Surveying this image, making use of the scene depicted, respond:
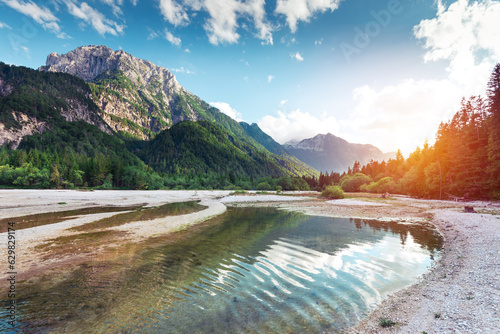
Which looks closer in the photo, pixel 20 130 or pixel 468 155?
pixel 468 155

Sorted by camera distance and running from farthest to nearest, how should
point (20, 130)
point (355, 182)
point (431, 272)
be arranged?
point (20, 130) → point (355, 182) → point (431, 272)

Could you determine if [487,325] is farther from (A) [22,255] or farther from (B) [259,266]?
(A) [22,255]

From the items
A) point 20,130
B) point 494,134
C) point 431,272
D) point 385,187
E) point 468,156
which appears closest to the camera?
point 431,272

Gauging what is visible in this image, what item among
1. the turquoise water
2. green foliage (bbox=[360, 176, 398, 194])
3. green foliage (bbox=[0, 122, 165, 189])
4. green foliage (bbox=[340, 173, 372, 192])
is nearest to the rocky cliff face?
green foliage (bbox=[0, 122, 165, 189])

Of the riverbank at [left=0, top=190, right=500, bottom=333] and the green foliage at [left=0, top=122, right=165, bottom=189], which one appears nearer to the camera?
the riverbank at [left=0, top=190, right=500, bottom=333]

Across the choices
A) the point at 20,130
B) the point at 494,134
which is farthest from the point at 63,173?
the point at 20,130

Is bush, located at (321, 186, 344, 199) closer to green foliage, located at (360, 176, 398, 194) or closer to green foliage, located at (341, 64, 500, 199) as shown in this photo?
green foliage, located at (341, 64, 500, 199)

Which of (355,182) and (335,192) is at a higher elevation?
(355,182)

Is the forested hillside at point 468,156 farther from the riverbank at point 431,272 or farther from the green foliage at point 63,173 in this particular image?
the green foliage at point 63,173

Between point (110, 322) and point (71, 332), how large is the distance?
1063mm

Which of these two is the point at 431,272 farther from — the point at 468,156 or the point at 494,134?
the point at 468,156

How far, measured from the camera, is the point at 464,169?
5216 cm

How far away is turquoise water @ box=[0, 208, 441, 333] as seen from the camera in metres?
7.32

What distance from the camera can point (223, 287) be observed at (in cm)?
1027
